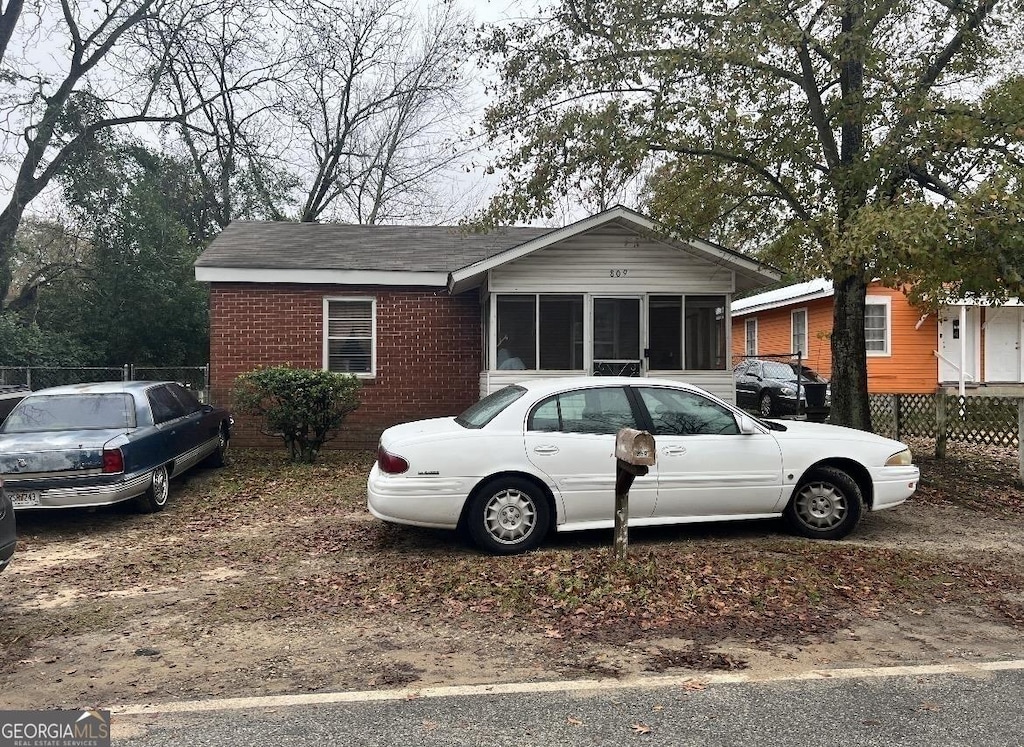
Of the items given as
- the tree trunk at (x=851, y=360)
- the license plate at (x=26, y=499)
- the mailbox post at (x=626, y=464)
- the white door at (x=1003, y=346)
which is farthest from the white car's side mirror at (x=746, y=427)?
the white door at (x=1003, y=346)

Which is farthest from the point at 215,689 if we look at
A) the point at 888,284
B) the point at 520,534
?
the point at 888,284

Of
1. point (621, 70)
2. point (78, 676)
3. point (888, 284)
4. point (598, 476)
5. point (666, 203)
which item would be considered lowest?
point (78, 676)

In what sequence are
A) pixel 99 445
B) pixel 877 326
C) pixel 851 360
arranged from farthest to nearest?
pixel 877 326
pixel 851 360
pixel 99 445

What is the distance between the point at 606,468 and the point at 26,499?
5484 millimetres

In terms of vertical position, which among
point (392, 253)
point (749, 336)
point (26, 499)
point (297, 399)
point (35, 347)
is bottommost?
point (26, 499)

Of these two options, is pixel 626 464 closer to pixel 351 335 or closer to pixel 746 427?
pixel 746 427

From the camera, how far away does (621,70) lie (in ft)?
33.2

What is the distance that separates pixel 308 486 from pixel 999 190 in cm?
841

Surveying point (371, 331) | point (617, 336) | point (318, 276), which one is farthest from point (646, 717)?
point (318, 276)

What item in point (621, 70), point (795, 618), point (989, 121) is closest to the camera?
point (795, 618)

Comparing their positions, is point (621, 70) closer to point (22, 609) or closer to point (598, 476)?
point (598, 476)

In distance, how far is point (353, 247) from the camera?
1439 cm

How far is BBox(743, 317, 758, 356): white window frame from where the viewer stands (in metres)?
25.4

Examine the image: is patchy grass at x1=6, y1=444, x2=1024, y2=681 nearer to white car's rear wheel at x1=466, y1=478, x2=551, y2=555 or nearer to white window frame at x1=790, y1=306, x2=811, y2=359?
white car's rear wheel at x1=466, y1=478, x2=551, y2=555
